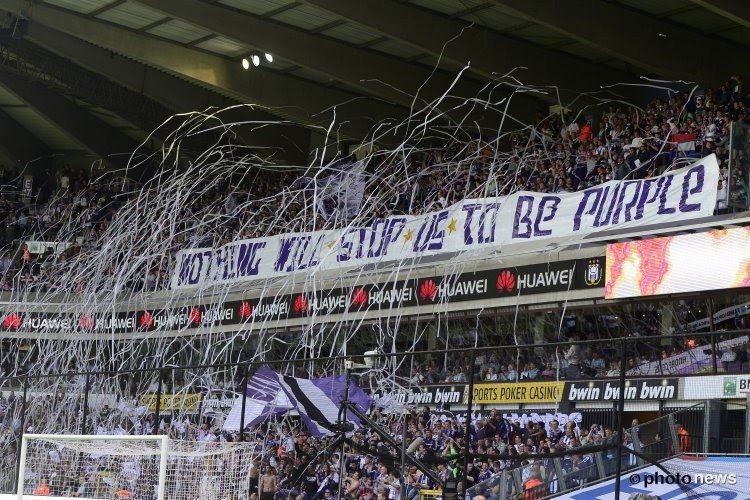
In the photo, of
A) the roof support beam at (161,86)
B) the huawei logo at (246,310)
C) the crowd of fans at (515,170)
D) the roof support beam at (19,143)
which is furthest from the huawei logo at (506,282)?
the roof support beam at (19,143)

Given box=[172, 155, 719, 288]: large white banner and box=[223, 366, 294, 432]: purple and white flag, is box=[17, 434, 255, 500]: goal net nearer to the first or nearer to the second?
box=[223, 366, 294, 432]: purple and white flag

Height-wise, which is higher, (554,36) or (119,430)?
(554,36)

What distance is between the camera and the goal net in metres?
14.9

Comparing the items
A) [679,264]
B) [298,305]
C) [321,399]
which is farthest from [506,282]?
[321,399]

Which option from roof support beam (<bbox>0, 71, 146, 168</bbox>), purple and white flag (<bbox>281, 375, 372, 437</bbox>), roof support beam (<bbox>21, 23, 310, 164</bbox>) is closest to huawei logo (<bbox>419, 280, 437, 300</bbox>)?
purple and white flag (<bbox>281, 375, 372, 437</bbox>)

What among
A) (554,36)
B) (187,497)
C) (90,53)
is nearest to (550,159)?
(554,36)

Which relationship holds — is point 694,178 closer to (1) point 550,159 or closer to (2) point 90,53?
(1) point 550,159

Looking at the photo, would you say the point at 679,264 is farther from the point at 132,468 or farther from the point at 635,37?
the point at 635,37

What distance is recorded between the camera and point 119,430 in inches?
750

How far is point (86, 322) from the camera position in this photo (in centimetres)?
2667

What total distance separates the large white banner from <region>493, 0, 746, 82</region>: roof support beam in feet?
17.0

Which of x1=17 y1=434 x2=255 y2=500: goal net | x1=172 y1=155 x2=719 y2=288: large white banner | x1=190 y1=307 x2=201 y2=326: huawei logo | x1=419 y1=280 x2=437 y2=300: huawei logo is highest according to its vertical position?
x1=172 y1=155 x2=719 y2=288: large white banner

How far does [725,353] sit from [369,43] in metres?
19.2

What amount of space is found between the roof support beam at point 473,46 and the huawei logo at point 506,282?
6401 millimetres
